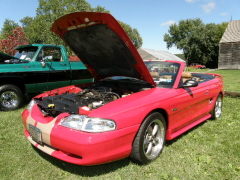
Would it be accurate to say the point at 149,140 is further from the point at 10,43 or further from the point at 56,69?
the point at 10,43

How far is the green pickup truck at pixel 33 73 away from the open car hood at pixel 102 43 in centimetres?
178

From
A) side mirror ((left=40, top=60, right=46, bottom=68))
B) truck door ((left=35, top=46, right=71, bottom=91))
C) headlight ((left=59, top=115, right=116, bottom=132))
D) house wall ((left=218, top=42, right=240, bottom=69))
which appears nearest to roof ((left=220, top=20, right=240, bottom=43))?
house wall ((left=218, top=42, right=240, bottom=69))

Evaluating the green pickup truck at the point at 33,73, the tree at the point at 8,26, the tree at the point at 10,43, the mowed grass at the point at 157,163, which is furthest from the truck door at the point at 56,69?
the tree at the point at 8,26

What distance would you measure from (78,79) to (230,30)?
37.3 meters

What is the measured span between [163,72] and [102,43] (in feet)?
4.14

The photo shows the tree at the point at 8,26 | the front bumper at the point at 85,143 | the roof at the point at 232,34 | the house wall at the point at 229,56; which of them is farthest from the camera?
the tree at the point at 8,26

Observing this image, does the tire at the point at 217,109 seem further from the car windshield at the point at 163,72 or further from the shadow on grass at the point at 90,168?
the shadow on grass at the point at 90,168

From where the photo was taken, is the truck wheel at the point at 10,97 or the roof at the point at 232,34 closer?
the truck wheel at the point at 10,97

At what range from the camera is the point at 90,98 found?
3188 millimetres

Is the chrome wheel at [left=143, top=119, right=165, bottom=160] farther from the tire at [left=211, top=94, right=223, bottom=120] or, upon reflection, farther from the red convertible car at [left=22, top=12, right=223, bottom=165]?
the tire at [left=211, top=94, right=223, bottom=120]

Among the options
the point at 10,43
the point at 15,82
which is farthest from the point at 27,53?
the point at 10,43

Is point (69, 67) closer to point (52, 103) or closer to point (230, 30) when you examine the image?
A: point (52, 103)

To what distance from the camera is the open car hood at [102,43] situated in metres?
2.77

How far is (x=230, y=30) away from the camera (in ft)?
118
